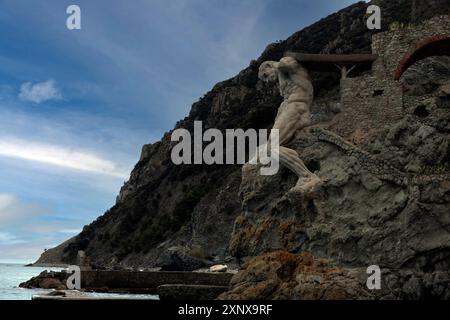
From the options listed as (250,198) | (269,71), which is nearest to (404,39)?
(269,71)

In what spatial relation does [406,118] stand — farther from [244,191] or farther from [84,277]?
[84,277]

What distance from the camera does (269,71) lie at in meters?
20.8

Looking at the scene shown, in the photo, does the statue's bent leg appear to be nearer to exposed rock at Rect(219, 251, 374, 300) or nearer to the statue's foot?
the statue's foot

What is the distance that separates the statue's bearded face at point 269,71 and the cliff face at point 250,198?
124 inches

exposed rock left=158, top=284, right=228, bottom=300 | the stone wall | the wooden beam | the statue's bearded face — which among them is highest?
the wooden beam

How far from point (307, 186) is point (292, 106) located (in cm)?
329

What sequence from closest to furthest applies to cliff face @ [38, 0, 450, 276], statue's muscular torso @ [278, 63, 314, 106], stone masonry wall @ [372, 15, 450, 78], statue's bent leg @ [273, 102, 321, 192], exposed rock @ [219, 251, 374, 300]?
exposed rock @ [219, 251, 374, 300] < cliff face @ [38, 0, 450, 276] < statue's bent leg @ [273, 102, 321, 192] < statue's muscular torso @ [278, 63, 314, 106] < stone masonry wall @ [372, 15, 450, 78]

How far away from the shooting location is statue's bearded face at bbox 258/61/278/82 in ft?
67.8

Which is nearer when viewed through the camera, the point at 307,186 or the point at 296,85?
the point at 307,186

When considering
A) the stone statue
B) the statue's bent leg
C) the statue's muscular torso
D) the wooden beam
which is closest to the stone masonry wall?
the wooden beam

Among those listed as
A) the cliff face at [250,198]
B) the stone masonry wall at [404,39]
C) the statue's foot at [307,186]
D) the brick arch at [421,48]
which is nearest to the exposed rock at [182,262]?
the cliff face at [250,198]

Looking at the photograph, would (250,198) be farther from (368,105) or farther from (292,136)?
(368,105)

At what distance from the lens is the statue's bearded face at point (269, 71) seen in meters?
20.7
